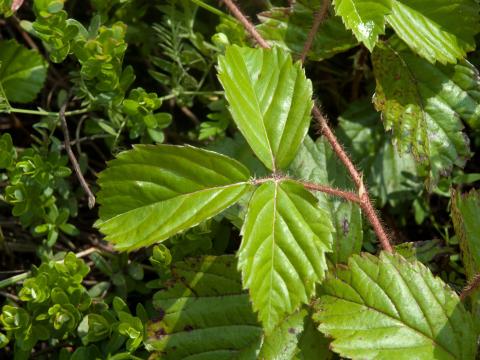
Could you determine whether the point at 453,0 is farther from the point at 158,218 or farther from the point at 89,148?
the point at 89,148

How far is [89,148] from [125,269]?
1.73 feet

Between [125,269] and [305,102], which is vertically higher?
[305,102]

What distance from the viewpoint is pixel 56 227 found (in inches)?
79.6

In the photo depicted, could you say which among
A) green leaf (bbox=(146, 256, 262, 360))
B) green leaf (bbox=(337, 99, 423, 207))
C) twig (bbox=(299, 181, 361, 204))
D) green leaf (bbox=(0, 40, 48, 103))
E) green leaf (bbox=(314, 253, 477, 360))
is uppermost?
green leaf (bbox=(0, 40, 48, 103))

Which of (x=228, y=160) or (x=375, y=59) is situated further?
(x=375, y=59)

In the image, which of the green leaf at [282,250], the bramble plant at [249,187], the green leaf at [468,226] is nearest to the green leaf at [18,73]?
the bramble plant at [249,187]

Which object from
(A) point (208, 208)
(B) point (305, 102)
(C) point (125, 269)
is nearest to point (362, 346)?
(A) point (208, 208)

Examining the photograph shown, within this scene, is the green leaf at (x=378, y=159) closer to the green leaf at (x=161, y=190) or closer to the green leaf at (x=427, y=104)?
the green leaf at (x=427, y=104)

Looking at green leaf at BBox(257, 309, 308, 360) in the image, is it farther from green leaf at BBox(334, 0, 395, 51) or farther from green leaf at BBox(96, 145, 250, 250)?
green leaf at BBox(334, 0, 395, 51)

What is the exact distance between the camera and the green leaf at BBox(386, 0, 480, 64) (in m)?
1.94

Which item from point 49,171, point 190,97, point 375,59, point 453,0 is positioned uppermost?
point 453,0

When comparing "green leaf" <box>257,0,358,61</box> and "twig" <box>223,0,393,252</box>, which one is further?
"green leaf" <box>257,0,358,61</box>

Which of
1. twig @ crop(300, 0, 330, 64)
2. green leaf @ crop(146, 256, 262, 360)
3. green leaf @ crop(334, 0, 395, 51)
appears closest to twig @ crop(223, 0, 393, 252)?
twig @ crop(300, 0, 330, 64)

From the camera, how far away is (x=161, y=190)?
64.5 inches
